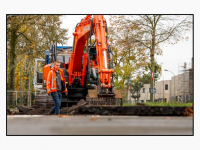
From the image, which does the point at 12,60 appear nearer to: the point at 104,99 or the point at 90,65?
the point at 90,65

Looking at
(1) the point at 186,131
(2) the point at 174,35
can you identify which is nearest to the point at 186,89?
(2) the point at 174,35

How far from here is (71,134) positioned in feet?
19.3

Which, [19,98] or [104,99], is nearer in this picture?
[104,99]

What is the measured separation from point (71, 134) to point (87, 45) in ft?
33.4

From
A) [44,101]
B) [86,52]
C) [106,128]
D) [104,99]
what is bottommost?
[44,101]

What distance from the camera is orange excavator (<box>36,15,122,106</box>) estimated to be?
11.4 meters

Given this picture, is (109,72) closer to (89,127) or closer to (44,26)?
(89,127)

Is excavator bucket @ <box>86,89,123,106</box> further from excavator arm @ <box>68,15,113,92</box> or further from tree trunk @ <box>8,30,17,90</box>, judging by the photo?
tree trunk @ <box>8,30,17,90</box>

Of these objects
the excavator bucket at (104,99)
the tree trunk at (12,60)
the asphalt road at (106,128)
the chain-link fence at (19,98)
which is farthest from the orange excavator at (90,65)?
the tree trunk at (12,60)

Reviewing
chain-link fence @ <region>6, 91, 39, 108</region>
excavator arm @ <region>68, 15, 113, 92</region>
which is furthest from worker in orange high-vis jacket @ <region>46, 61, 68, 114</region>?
chain-link fence @ <region>6, 91, 39, 108</region>

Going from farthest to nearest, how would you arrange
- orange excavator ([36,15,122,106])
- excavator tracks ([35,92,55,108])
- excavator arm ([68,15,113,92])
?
excavator tracks ([35,92,55,108]) < orange excavator ([36,15,122,106]) < excavator arm ([68,15,113,92])

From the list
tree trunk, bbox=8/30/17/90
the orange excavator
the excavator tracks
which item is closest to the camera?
the orange excavator

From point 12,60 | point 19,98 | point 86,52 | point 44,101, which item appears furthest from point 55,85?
point 19,98

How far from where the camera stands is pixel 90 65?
1642 cm
